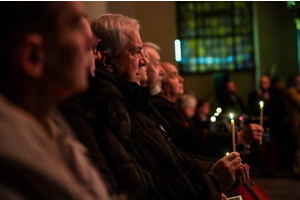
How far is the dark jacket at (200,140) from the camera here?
10.5ft

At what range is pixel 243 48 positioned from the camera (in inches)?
493

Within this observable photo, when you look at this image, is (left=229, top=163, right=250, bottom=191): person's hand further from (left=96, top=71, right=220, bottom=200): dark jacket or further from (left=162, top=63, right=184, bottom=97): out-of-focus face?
(left=162, top=63, right=184, bottom=97): out-of-focus face

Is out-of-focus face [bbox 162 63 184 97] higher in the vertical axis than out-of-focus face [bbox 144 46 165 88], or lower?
lower

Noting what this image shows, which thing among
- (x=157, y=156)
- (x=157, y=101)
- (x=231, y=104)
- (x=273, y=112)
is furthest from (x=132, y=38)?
(x=231, y=104)

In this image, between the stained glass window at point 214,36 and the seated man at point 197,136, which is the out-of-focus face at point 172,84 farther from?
the stained glass window at point 214,36

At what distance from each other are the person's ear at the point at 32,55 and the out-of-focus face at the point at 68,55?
0.06ft

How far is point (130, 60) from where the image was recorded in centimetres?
234

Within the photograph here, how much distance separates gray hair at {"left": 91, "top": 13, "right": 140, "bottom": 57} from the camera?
7.39 ft

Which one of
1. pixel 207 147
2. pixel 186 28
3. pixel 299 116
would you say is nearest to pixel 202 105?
pixel 299 116

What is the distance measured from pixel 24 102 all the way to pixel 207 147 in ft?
8.49

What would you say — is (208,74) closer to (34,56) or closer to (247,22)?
(247,22)

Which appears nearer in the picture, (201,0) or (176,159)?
(176,159)

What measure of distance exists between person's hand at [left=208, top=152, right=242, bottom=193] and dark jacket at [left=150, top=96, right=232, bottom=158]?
93 cm

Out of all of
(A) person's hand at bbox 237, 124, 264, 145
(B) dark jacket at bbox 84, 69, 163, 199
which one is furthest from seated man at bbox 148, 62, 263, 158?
(B) dark jacket at bbox 84, 69, 163, 199
